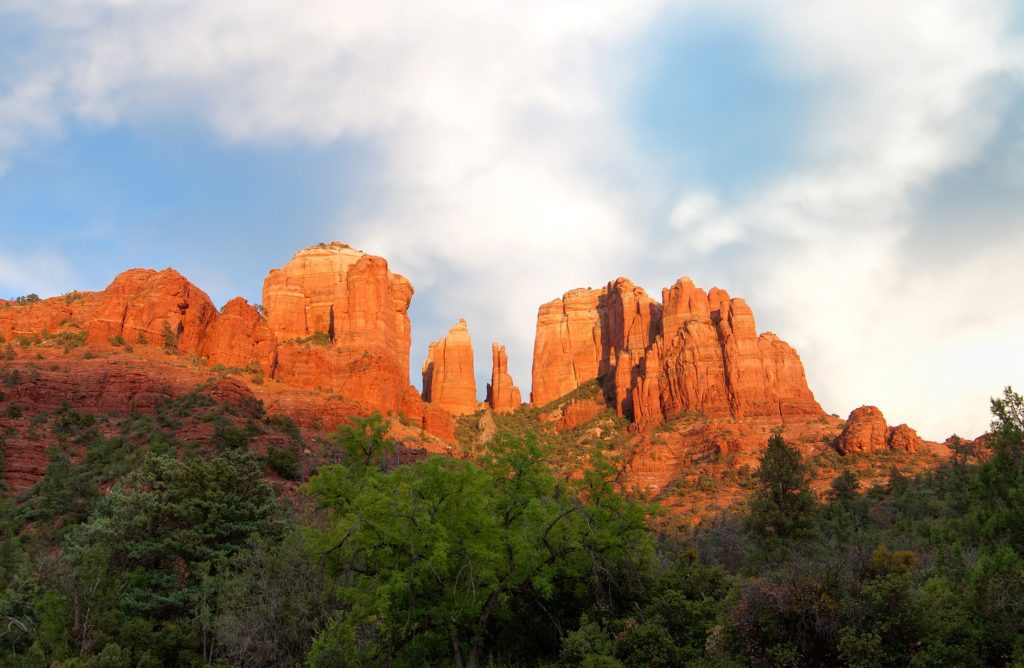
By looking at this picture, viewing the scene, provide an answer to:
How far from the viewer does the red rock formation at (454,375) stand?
380 ft

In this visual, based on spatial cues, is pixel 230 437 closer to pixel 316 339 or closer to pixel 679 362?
pixel 316 339

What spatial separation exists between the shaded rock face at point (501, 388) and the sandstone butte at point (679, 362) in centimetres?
456

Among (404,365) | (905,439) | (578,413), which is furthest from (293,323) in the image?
(905,439)

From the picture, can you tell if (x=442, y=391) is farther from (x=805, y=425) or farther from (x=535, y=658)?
(x=535, y=658)

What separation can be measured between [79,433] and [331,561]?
36990 millimetres

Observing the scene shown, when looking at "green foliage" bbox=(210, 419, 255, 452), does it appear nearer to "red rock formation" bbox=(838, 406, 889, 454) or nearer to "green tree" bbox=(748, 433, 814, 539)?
"green tree" bbox=(748, 433, 814, 539)

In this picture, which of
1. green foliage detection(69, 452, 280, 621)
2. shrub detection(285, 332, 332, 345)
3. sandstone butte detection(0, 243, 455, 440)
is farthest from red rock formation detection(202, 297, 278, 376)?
green foliage detection(69, 452, 280, 621)

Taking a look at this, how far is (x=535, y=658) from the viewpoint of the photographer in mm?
22062

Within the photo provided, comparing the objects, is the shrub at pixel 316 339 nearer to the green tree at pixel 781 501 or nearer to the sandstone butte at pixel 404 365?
the sandstone butte at pixel 404 365

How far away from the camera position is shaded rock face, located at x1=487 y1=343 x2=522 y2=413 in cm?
12300

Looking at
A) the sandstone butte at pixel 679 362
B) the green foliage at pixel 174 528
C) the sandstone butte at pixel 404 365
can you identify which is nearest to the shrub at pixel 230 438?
the sandstone butte at pixel 404 365

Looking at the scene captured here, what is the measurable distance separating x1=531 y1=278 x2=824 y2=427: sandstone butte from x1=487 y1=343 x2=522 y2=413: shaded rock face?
15.0 feet

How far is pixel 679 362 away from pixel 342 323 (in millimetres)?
45157

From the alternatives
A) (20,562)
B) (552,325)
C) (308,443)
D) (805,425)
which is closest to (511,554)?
(20,562)
